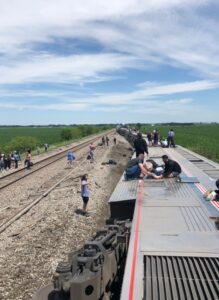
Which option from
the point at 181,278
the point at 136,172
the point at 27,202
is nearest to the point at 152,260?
the point at 181,278

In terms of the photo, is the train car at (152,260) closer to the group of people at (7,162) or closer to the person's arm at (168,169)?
the person's arm at (168,169)

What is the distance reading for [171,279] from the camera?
4566mm

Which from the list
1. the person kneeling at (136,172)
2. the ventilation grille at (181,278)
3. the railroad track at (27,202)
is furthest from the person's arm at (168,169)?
the ventilation grille at (181,278)

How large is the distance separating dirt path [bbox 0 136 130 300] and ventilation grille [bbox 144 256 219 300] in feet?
12.6

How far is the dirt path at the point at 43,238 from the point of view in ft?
27.8

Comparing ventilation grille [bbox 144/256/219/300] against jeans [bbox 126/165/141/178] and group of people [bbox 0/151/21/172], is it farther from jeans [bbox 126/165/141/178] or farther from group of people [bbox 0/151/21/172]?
group of people [bbox 0/151/21/172]

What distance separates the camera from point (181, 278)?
15.1 feet

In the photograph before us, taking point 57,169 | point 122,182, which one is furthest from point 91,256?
point 57,169

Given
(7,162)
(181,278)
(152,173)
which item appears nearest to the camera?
(181,278)

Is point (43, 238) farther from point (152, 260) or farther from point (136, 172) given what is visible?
point (152, 260)

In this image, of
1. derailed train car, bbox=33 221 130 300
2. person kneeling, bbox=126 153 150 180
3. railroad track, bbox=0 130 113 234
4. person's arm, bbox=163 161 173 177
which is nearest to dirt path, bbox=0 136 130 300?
railroad track, bbox=0 130 113 234

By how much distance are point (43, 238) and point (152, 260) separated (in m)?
6.50

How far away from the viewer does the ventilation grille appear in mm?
4211

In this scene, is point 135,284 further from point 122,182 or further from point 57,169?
point 57,169
